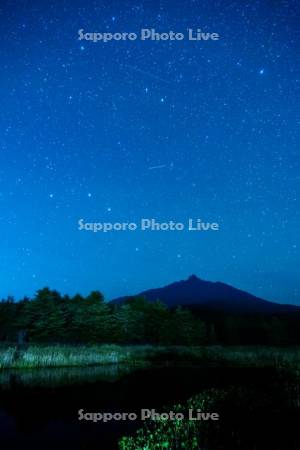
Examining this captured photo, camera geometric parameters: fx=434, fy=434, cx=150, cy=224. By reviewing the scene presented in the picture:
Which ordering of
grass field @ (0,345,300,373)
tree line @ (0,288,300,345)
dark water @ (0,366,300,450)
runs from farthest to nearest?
tree line @ (0,288,300,345), grass field @ (0,345,300,373), dark water @ (0,366,300,450)

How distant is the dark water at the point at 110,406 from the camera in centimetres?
1362

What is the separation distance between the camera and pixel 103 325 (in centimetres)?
5916

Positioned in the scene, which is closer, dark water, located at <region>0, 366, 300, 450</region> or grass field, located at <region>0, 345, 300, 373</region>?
dark water, located at <region>0, 366, 300, 450</region>

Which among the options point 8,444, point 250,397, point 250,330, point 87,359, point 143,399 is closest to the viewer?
point 8,444

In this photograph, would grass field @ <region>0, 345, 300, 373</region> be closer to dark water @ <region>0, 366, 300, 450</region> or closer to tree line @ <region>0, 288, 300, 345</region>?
dark water @ <region>0, 366, 300, 450</region>

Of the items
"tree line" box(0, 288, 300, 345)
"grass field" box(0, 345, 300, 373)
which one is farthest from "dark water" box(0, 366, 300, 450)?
"tree line" box(0, 288, 300, 345)

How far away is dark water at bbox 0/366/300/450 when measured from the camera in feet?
44.7

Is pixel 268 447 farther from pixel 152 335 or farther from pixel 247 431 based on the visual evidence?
pixel 152 335

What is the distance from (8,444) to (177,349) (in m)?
36.8

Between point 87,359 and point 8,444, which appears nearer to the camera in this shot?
point 8,444

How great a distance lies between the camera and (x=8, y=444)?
15.1 m

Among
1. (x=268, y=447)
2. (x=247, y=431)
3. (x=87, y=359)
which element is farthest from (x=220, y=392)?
(x=87, y=359)

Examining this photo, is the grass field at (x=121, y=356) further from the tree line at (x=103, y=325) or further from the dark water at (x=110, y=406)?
the tree line at (x=103, y=325)

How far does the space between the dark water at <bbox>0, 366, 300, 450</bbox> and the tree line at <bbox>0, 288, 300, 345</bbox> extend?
89.1ft
